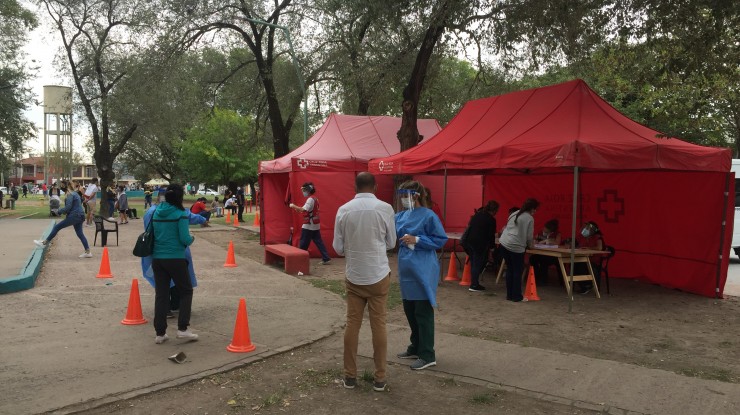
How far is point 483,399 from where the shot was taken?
4.55 meters

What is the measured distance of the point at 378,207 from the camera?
4.74m

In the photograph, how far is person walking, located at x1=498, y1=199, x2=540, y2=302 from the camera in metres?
8.58

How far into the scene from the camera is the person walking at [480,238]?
30.5ft

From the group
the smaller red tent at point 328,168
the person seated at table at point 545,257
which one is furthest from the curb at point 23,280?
the person seated at table at point 545,257

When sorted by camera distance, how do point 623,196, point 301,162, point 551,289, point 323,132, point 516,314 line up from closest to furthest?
point 516,314, point 551,289, point 623,196, point 301,162, point 323,132

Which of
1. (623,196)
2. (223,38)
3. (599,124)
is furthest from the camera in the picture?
(223,38)

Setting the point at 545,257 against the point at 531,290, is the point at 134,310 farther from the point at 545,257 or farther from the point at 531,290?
the point at 545,257

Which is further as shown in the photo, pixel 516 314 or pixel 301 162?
pixel 301 162

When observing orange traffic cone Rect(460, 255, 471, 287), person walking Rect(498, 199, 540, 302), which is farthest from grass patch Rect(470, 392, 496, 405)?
orange traffic cone Rect(460, 255, 471, 287)

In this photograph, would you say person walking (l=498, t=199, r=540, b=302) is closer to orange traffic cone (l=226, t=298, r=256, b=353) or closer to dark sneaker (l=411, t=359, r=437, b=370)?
dark sneaker (l=411, t=359, r=437, b=370)

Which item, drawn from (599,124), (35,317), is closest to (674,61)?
(599,124)

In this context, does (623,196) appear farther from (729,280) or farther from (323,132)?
(323,132)

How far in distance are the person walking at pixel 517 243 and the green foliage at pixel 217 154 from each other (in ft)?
123

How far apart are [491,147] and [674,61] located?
2834mm
